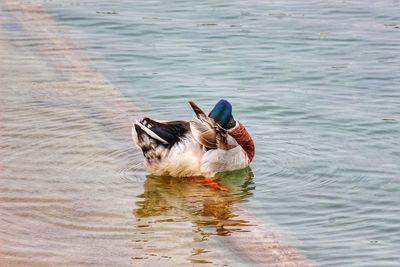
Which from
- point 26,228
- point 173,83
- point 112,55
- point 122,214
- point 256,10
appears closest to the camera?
point 26,228

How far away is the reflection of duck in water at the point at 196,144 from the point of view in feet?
34.8

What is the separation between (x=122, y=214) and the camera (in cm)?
959

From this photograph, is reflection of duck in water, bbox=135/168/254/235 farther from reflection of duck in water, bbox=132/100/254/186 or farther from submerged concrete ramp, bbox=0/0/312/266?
reflection of duck in water, bbox=132/100/254/186

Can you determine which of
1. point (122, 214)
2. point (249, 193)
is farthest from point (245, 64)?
point (122, 214)

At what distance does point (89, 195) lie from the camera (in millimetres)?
10047

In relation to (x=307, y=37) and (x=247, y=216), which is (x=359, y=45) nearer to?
(x=307, y=37)

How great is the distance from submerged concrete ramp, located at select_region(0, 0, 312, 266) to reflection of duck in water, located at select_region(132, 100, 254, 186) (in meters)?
0.24

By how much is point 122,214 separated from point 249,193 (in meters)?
1.51

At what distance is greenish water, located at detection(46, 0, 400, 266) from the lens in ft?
31.7

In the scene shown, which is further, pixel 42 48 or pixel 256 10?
pixel 256 10

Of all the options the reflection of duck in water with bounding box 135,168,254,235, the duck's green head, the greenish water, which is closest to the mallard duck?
the duck's green head

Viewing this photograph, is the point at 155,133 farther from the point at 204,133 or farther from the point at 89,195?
the point at 89,195

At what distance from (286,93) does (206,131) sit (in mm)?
2621

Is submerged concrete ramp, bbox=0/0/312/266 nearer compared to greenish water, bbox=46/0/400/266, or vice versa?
submerged concrete ramp, bbox=0/0/312/266
